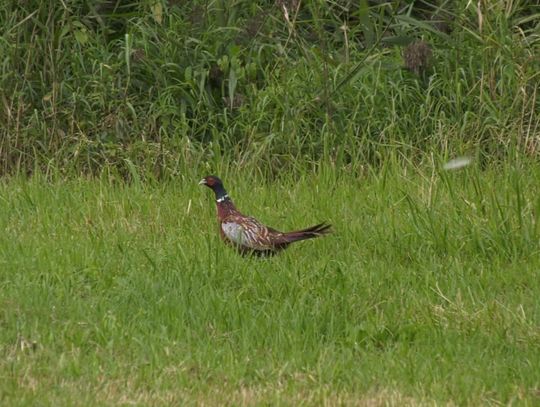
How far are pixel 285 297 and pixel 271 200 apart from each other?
2060mm

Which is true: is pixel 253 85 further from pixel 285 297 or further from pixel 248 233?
pixel 285 297

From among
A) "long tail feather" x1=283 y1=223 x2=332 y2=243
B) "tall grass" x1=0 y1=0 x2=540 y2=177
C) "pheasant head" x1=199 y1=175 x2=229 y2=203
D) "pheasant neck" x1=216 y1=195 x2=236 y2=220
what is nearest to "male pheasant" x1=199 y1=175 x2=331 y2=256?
"long tail feather" x1=283 y1=223 x2=332 y2=243

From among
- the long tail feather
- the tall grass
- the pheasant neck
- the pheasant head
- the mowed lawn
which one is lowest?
the mowed lawn

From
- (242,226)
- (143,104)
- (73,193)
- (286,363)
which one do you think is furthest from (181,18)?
(286,363)

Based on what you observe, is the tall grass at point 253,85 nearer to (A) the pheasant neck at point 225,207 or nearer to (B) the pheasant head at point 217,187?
(B) the pheasant head at point 217,187

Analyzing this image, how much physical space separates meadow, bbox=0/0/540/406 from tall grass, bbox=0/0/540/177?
0.07ft

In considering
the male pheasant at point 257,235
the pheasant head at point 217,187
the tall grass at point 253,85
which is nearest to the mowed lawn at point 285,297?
the male pheasant at point 257,235

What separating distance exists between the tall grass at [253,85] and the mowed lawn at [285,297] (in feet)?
2.61

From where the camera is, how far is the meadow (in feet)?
17.7

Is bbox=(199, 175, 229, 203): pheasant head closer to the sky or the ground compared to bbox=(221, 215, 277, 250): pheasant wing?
closer to the sky

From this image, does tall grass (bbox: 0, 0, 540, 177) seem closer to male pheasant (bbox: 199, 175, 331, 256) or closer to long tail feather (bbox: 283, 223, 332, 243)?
male pheasant (bbox: 199, 175, 331, 256)

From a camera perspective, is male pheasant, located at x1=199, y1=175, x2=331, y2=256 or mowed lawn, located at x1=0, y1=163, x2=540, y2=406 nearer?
mowed lawn, located at x1=0, y1=163, x2=540, y2=406

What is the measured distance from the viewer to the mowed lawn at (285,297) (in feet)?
17.1

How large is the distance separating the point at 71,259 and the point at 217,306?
44.8 inches
